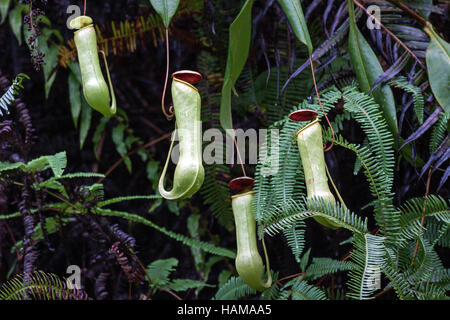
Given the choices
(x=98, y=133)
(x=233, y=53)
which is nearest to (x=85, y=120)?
(x=98, y=133)

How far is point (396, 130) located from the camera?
1.04 metres

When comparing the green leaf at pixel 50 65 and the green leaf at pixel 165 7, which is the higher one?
the green leaf at pixel 165 7

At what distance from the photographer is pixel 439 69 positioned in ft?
3.46

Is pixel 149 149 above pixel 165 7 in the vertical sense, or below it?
below

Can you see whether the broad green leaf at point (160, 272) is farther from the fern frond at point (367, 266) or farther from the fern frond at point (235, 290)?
the fern frond at point (367, 266)

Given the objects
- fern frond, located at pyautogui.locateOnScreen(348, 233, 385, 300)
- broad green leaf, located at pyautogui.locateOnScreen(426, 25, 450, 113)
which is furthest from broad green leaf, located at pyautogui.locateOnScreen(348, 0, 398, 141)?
fern frond, located at pyautogui.locateOnScreen(348, 233, 385, 300)

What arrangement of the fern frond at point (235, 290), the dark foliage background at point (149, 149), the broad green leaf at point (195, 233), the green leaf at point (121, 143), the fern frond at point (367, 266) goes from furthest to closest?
the green leaf at point (121, 143) → the broad green leaf at point (195, 233) → the dark foliage background at point (149, 149) → the fern frond at point (235, 290) → the fern frond at point (367, 266)

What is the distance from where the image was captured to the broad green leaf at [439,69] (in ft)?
3.33

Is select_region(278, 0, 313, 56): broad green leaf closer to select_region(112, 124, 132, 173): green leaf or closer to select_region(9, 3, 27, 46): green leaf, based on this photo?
select_region(112, 124, 132, 173): green leaf

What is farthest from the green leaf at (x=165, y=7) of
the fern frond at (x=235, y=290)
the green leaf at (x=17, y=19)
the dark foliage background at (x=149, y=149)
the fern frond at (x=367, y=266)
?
the green leaf at (x=17, y=19)

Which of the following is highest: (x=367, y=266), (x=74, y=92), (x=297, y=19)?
(x=297, y=19)

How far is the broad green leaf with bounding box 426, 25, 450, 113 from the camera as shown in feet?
3.33

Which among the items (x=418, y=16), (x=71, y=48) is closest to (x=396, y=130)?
(x=418, y=16)

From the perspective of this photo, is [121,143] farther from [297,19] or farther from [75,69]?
[297,19]
